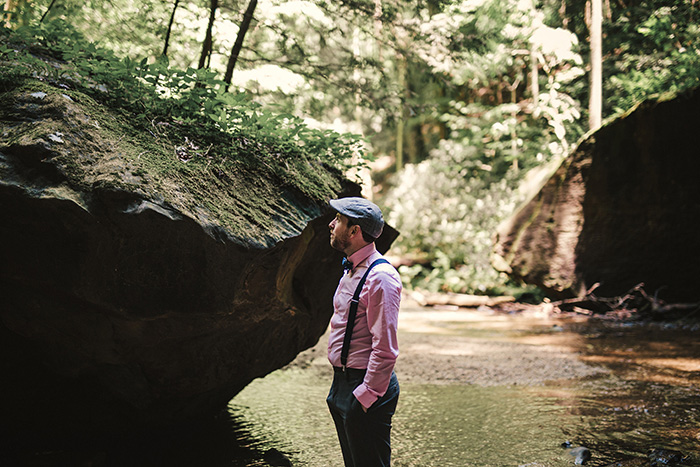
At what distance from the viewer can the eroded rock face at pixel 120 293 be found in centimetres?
267

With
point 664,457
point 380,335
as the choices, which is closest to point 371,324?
point 380,335

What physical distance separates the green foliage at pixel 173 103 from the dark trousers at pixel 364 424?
160 cm

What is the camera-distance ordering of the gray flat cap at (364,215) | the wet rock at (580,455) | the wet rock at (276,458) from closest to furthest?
the gray flat cap at (364,215), the wet rock at (580,455), the wet rock at (276,458)

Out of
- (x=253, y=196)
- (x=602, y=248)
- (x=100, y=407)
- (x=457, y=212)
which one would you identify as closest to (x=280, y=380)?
(x=100, y=407)

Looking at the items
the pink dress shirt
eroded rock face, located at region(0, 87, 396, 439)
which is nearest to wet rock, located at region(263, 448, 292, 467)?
eroded rock face, located at region(0, 87, 396, 439)

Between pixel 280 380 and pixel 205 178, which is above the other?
pixel 205 178

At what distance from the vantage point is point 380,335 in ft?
7.50

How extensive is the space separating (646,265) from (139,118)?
356 inches

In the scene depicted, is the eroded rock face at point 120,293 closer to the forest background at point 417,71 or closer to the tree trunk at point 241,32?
the forest background at point 417,71

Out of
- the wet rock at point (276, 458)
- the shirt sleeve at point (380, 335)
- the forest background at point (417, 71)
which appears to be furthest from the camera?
the forest background at point (417, 71)

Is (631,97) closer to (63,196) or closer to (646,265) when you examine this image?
(646,265)

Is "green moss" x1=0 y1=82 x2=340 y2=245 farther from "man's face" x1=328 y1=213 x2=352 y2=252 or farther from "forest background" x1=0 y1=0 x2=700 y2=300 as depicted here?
"man's face" x1=328 y1=213 x2=352 y2=252

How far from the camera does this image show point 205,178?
3.19 metres

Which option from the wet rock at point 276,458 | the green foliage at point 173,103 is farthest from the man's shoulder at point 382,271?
the wet rock at point 276,458
